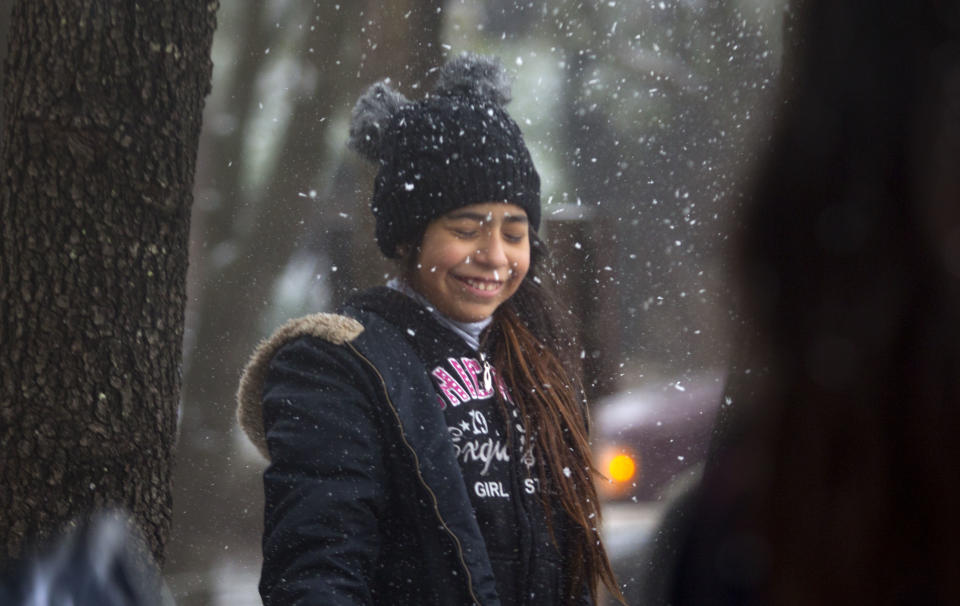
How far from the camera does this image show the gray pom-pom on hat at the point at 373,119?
1.83 metres

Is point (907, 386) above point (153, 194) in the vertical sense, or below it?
below

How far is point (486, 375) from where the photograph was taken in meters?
1.76

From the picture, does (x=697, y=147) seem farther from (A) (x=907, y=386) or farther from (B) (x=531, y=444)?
(A) (x=907, y=386)

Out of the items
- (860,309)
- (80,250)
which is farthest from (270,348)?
(860,309)

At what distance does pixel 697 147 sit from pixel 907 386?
1.83 meters

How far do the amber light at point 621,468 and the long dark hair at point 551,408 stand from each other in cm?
23

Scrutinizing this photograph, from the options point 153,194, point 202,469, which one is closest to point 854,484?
point 153,194

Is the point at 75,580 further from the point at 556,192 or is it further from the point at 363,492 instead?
the point at 556,192

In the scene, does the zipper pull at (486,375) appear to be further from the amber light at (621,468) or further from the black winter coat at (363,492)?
the amber light at (621,468)

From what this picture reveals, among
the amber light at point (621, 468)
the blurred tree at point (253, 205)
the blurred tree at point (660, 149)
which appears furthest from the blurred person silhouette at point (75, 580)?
the blurred tree at point (660, 149)

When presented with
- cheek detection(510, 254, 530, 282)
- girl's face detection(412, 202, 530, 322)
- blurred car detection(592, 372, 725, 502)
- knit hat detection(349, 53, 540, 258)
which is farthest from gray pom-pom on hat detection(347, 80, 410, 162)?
blurred car detection(592, 372, 725, 502)

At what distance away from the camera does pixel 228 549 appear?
2143 mm

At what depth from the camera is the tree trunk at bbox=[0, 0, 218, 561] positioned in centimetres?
180

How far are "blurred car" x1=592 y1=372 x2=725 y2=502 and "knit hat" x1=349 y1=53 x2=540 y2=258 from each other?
0.54 meters
